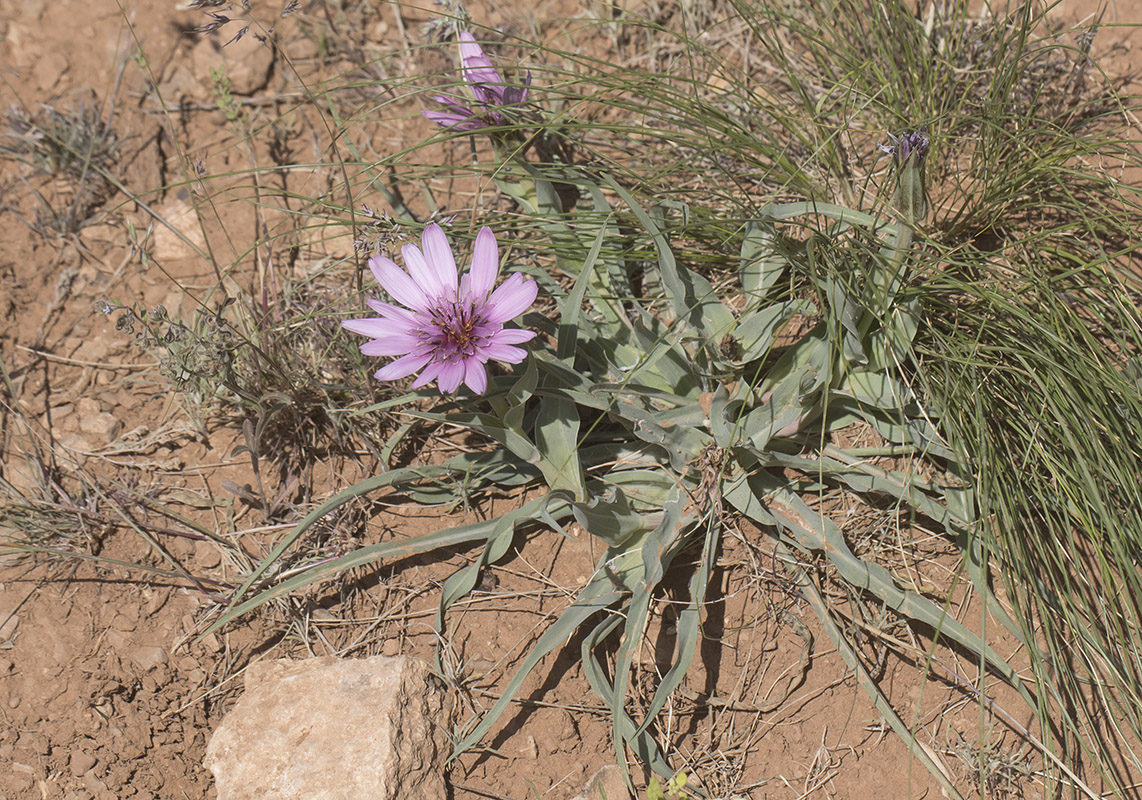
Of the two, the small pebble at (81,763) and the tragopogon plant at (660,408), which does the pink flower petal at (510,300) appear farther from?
the small pebble at (81,763)

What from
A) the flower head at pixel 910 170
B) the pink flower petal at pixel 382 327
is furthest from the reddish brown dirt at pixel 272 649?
the flower head at pixel 910 170

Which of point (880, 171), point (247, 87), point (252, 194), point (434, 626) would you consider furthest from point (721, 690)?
point (247, 87)

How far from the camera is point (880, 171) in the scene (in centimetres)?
277

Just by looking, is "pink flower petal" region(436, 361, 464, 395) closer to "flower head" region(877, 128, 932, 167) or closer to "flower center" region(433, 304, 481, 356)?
"flower center" region(433, 304, 481, 356)

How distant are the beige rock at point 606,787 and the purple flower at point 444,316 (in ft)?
3.22

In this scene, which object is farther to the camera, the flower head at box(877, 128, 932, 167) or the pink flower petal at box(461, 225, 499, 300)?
the pink flower petal at box(461, 225, 499, 300)

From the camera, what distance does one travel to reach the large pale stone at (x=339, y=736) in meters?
2.04

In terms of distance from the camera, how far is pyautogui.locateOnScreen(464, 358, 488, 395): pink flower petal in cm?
180

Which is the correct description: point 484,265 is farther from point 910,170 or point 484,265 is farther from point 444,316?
point 910,170

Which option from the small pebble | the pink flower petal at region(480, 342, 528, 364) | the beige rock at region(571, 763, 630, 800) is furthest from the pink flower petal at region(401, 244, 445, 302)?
the small pebble

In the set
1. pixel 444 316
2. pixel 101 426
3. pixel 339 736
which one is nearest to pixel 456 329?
pixel 444 316

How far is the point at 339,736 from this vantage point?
208 cm

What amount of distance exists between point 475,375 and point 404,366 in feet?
0.53

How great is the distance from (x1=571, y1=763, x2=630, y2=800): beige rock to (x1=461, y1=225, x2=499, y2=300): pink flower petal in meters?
1.16
